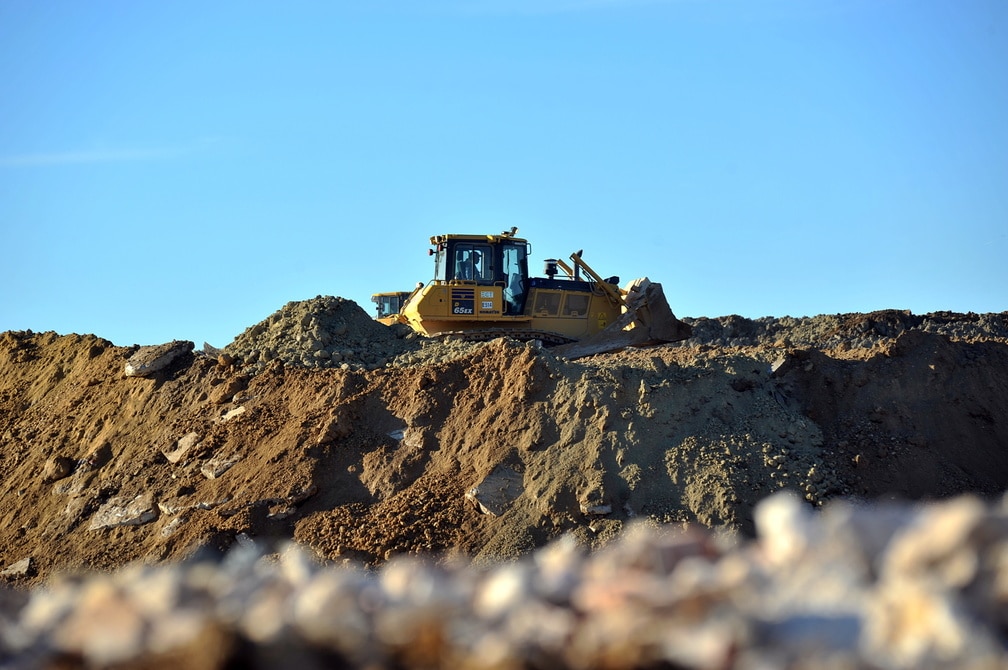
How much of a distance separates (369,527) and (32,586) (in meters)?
4.37

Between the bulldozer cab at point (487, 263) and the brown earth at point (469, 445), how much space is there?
374 cm

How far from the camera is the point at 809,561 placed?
4.20 metres

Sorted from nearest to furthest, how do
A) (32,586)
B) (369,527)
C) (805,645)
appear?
1. (805,645)
2. (369,527)
3. (32,586)

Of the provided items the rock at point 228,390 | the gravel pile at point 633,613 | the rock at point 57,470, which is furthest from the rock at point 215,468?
the gravel pile at point 633,613

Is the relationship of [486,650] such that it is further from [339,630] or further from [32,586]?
[32,586]

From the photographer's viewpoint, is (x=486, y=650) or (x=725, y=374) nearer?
(x=486, y=650)

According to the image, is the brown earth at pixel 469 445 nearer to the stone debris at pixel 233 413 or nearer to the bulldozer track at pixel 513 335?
the stone debris at pixel 233 413

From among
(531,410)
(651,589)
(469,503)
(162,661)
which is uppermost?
(531,410)

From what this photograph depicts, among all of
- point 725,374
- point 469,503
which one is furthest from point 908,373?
point 469,503

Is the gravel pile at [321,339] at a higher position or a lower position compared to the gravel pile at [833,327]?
lower

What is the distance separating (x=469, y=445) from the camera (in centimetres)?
1337

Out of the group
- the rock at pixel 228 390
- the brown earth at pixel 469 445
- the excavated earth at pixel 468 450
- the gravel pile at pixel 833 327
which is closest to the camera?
the excavated earth at pixel 468 450

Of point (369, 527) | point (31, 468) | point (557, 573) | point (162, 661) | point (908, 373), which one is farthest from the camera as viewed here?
point (31, 468)

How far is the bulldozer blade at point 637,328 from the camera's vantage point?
813 inches
